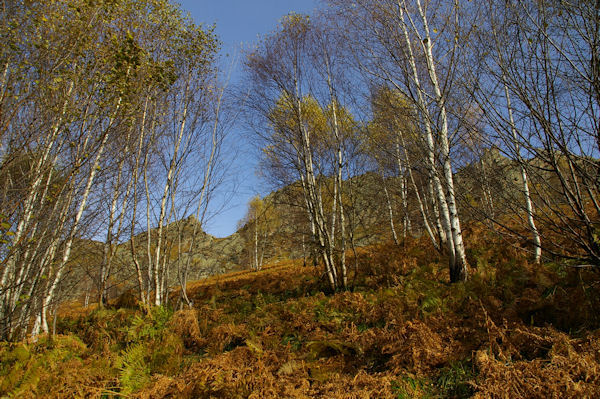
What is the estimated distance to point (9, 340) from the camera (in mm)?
4996

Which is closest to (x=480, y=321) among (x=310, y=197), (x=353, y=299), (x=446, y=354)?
(x=446, y=354)

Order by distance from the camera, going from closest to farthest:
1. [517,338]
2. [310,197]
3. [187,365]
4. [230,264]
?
1. [517,338]
2. [187,365]
3. [310,197]
4. [230,264]

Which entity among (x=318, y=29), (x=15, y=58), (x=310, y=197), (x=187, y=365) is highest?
(x=318, y=29)

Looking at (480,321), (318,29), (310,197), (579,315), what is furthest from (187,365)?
(318,29)

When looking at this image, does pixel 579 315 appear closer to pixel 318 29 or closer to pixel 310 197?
pixel 310 197

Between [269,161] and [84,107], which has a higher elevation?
[269,161]

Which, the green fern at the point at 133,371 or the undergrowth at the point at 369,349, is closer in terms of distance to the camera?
the undergrowth at the point at 369,349

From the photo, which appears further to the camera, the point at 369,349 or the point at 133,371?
the point at 133,371

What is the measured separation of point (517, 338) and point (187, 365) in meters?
4.31

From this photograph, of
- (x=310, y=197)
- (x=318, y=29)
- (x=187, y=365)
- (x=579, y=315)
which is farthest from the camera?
(x=318, y=29)

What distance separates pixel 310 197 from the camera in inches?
306

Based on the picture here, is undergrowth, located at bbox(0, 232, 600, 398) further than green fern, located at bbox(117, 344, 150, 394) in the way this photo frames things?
No

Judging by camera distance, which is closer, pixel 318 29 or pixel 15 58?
pixel 15 58

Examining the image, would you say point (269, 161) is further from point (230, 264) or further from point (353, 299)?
point (230, 264)
